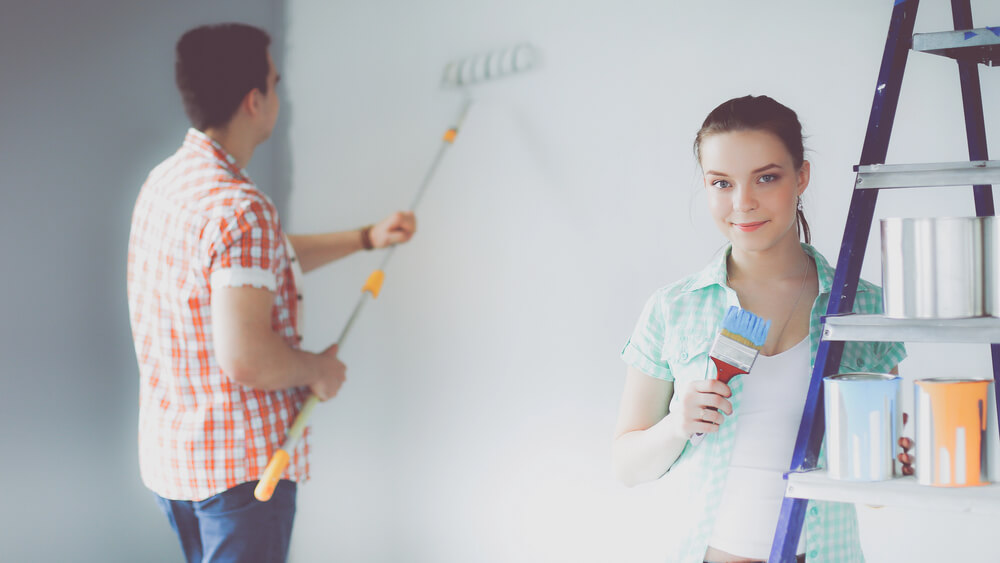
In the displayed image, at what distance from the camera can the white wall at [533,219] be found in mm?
1764

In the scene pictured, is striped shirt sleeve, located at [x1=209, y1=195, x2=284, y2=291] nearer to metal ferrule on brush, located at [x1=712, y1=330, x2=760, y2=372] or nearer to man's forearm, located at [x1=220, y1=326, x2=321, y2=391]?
man's forearm, located at [x1=220, y1=326, x2=321, y2=391]

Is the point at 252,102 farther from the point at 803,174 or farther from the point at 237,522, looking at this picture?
the point at 803,174

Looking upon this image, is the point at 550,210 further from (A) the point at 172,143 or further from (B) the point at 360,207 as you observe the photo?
(A) the point at 172,143

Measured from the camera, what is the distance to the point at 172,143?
91.7 inches

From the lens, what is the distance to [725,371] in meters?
1.12

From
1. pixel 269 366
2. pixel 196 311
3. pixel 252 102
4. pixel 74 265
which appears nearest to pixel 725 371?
pixel 269 366

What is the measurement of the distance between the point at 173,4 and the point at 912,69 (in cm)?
182

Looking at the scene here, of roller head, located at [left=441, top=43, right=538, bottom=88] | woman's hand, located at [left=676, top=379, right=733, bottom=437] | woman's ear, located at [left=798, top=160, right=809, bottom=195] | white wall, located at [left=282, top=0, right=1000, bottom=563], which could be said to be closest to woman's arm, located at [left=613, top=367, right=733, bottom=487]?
woman's hand, located at [left=676, top=379, right=733, bottom=437]

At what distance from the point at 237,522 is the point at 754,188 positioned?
102 cm

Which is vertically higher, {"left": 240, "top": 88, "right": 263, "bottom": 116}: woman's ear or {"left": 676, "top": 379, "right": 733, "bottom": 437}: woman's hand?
{"left": 240, "top": 88, "right": 263, "bottom": 116}: woman's ear

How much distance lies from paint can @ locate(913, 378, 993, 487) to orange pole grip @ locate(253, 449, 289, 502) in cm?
98

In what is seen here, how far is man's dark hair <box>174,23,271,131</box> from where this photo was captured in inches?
61.0

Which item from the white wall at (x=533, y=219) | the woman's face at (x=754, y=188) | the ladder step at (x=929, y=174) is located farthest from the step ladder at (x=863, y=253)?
the white wall at (x=533, y=219)

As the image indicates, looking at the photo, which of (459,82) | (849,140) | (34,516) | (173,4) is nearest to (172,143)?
(173,4)
